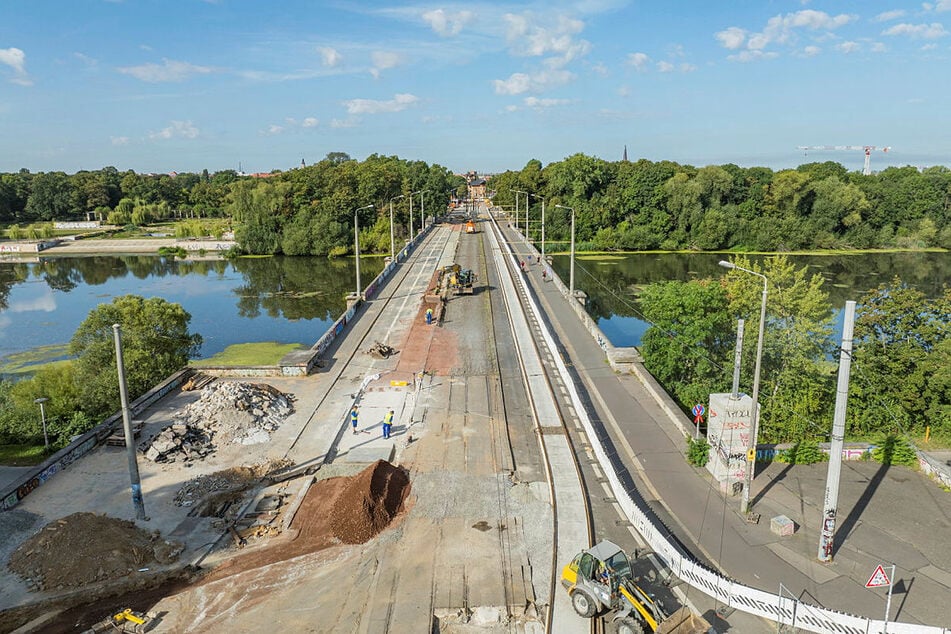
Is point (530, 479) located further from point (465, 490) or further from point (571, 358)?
point (571, 358)

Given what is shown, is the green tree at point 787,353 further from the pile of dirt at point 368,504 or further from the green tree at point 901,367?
the pile of dirt at point 368,504

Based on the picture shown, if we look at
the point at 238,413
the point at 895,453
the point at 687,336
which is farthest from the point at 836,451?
the point at 687,336

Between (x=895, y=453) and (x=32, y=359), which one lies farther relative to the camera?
(x=32, y=359)

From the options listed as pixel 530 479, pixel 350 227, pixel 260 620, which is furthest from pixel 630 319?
pixel 350 227

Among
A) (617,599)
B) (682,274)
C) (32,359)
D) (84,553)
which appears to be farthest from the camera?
(682,274)

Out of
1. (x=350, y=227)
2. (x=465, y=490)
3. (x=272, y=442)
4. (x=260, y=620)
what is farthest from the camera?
(x=350, y=227)

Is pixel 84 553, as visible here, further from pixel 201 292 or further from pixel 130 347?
pixel 201 292

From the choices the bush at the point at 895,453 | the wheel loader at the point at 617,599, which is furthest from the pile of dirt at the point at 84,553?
the bush at the point at 895,453
